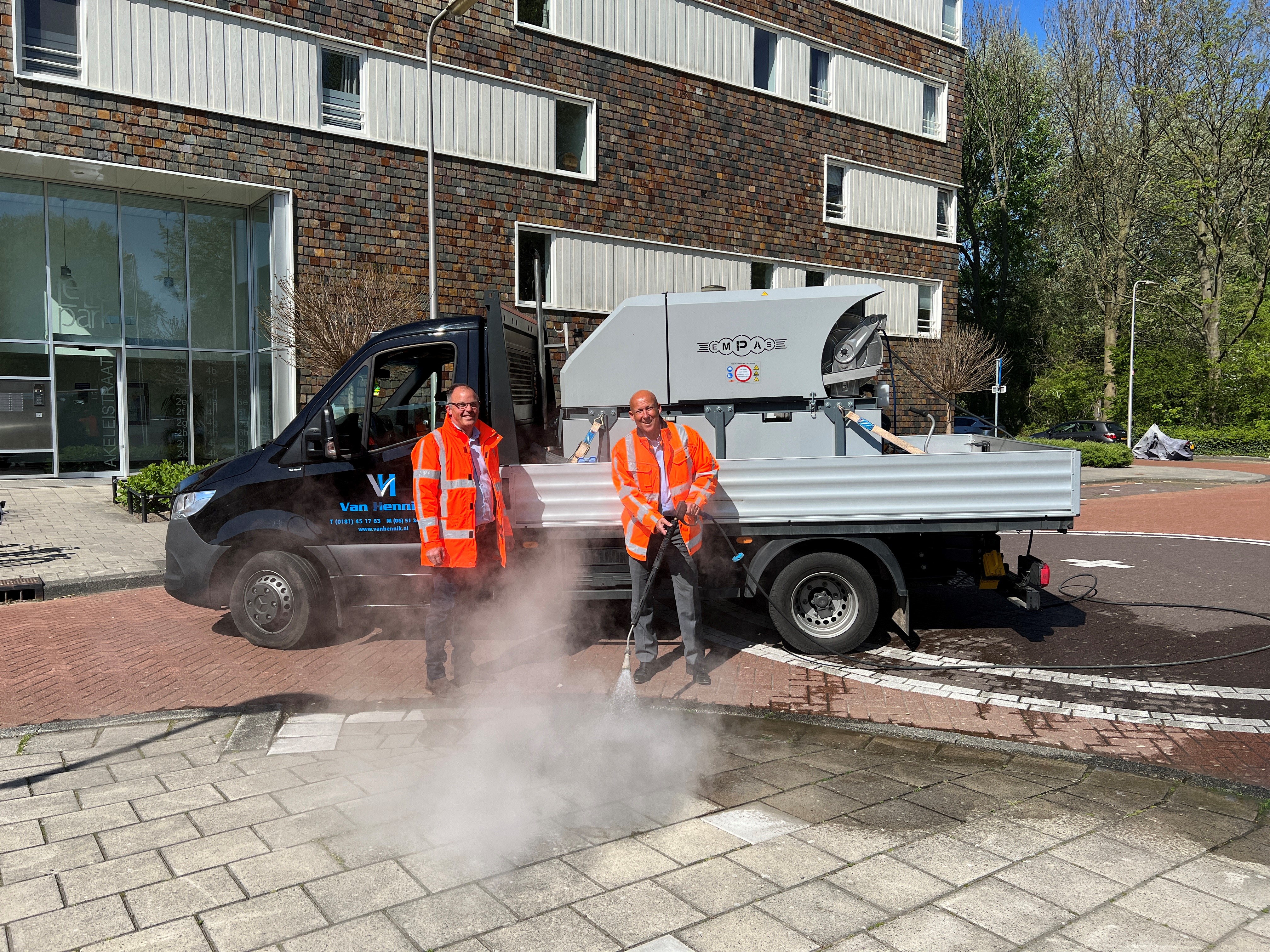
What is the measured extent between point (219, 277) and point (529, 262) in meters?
6.33

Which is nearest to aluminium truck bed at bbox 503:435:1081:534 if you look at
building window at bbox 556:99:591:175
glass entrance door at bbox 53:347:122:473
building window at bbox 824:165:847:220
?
glass entrance door at bbox 53:347:122:473

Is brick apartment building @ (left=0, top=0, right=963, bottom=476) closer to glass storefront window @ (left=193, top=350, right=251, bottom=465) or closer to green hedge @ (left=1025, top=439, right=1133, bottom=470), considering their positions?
glass storefront window @ (left=193, top=350, right=251, bottom=465)

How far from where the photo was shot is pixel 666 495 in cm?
593

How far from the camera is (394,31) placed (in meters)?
18.4

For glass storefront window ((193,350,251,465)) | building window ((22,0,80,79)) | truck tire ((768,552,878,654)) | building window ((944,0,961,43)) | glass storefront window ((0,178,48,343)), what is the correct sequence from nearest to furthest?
truck tire ((768,552,878,654)) < building window ((22,0,80,79)) < glass storefront window ((0,178,48,343)) < glass storefront window ((193,350,251,465)) < building window ((944,0,961,43))

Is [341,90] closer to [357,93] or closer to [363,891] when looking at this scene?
[357,93]

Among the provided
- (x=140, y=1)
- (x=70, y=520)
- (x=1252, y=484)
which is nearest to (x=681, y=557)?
(x=70, y=520)

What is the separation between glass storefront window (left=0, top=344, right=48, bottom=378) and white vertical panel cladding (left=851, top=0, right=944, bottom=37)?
21634 millimetres

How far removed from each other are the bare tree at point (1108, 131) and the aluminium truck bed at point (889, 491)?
35676mm

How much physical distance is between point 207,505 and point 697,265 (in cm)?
1765

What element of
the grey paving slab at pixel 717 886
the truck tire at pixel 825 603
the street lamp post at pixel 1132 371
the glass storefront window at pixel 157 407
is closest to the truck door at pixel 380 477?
the truck tire at pixel 825 603

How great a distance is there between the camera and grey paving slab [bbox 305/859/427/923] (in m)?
3.11

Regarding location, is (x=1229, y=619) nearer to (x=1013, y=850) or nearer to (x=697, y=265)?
(x=1013, y=850)

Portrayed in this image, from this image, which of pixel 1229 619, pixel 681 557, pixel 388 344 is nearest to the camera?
pixel 681 557
